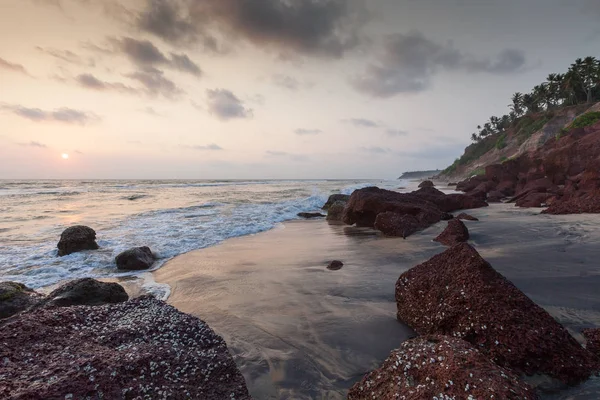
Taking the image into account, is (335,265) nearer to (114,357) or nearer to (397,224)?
(397,224)

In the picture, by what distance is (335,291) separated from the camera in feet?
16.0

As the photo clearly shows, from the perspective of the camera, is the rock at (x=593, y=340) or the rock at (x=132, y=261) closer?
the rock at (x=593, y=340)

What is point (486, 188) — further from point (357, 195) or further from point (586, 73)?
point (586, 73)

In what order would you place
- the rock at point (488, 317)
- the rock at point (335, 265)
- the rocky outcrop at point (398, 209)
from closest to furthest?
the rock at point (488, 317), the rock at point (335, 265), the rocky outcrop at point (398, 209)

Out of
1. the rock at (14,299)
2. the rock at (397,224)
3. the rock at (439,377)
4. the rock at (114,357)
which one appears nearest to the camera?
the rock at (439,377)

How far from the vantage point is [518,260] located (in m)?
5.21

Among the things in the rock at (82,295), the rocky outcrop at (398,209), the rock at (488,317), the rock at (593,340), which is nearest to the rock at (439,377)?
the rock at (488,317)

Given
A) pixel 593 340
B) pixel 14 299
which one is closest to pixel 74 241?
pixel 14 299

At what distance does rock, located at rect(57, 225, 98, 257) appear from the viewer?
8.19m

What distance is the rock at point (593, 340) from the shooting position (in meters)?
2.75

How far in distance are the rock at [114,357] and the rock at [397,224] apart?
684 centimetres

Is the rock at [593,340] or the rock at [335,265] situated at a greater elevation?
the rock at [593,340]

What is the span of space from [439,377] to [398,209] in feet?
28.3

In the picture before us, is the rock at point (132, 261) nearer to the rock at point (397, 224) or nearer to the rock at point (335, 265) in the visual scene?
the rock at point (335, 265)
